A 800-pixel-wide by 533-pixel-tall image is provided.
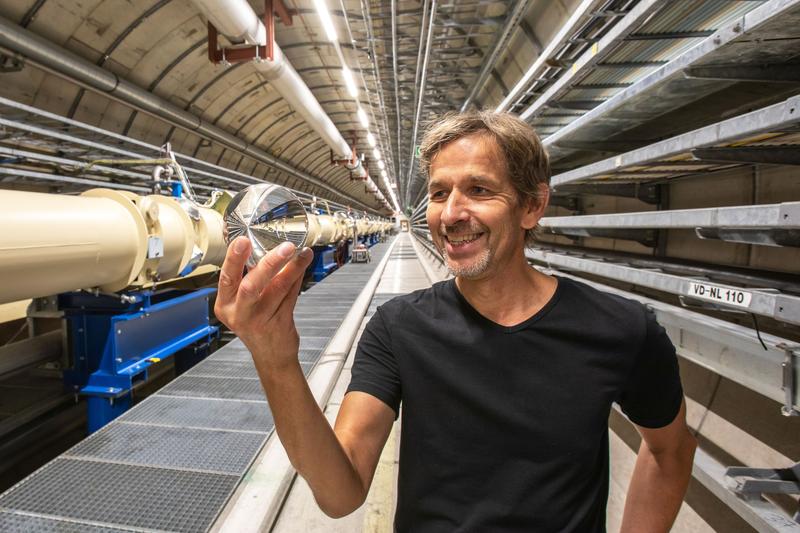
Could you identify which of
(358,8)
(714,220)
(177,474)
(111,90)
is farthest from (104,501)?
(358,8)

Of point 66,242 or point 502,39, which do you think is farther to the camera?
point 502,39

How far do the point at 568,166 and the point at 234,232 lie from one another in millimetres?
3518

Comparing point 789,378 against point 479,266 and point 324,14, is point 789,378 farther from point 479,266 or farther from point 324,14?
point 324,14

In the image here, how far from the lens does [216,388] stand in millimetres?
2402

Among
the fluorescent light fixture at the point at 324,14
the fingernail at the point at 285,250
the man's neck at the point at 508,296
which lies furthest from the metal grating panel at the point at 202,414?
the fluorescent light fixture at the point at 324,14

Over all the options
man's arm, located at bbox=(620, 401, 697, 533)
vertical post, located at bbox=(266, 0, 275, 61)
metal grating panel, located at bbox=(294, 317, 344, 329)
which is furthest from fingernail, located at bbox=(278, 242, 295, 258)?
vertical post, located at bbox=(266, 0, 275, 61)

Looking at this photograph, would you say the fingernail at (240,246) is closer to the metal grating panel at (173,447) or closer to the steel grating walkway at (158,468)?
the steel grating walkway at (158,468)

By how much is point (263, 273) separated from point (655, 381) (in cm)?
88

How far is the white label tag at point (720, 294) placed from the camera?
42.5 inches

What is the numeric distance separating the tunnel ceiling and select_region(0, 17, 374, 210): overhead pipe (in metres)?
0.18

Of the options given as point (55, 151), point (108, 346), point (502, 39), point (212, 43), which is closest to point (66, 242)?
point (108, 346)

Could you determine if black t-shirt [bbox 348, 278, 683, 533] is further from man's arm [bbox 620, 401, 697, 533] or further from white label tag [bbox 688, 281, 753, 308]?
white label tag [bbox 688, 281, 753, 308]

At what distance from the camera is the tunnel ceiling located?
14.8 feet

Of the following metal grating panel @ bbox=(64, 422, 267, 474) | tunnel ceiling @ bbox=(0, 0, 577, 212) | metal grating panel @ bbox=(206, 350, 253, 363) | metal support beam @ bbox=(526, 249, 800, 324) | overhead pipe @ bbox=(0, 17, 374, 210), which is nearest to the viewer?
metal support beam @ bbox=(526, 249, 800, 324)
